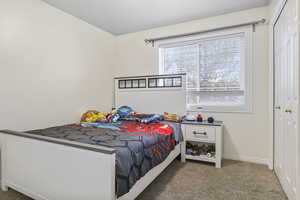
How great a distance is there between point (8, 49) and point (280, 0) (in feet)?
10.8

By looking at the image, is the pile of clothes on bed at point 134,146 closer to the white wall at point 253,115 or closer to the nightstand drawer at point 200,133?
the nightstand drawer at point 200,133

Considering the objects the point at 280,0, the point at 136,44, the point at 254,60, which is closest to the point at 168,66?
the point at 136,44

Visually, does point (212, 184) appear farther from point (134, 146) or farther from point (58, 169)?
point (58, 169)

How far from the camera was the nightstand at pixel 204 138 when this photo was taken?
2.53 m

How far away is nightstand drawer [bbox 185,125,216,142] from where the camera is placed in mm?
2578

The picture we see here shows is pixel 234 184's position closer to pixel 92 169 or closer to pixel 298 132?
pixel 298 132

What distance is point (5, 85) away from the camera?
80.0 inches

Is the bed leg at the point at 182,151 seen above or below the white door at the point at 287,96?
below

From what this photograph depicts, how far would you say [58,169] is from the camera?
1401 mm

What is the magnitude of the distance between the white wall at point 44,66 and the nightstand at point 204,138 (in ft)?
6.08

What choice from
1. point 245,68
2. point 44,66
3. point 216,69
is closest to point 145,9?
point 216,69

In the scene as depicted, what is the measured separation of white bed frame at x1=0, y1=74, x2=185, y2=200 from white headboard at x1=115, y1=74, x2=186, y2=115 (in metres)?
1.43

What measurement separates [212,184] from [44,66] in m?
2.79

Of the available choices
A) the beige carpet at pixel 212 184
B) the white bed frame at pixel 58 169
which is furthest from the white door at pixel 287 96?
the white bed frame at pixel 58 169
